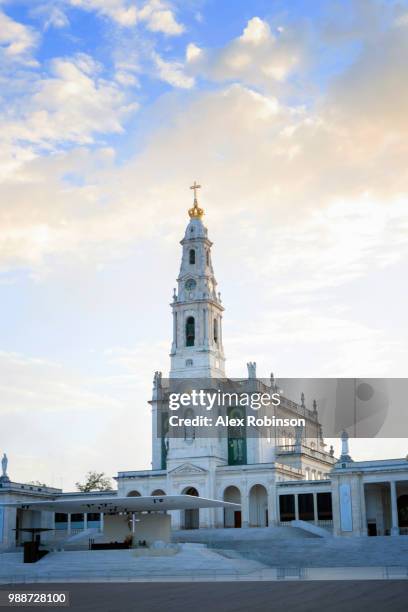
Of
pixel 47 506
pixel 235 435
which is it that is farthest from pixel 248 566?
pixel 235 435

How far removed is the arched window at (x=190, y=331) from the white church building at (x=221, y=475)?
104 millimetres

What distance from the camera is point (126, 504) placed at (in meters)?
62.5

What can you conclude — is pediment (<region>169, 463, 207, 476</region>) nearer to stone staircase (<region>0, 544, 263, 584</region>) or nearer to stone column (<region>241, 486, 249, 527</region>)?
stone column (<region>241, 486, 249, 527</region>)

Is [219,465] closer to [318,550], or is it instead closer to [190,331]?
[190,331]

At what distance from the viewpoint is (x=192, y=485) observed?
83.2m

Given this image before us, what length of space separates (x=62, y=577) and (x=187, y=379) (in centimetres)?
3733

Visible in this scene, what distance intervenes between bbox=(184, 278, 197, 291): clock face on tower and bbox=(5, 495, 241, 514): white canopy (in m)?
28.6

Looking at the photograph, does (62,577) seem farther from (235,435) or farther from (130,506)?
(235,435)

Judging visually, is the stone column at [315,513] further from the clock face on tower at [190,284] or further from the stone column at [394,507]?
the clock face on tower at [190,284]

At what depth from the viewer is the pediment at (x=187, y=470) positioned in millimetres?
83000

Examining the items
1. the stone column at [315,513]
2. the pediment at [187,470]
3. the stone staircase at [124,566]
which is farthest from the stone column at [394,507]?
the pediment at [187,470]

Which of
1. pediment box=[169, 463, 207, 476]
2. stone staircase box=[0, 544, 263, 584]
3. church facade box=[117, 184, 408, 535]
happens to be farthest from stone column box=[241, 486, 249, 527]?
stone staircase box=[0, 544, 263, 584]

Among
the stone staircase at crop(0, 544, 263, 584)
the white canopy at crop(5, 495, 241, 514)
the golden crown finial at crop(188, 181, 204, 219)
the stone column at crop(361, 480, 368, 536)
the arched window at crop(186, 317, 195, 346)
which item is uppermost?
the golden crown finial at crop(188, 181, 204, 219)

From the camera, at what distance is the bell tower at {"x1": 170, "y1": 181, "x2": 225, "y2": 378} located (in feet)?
286
